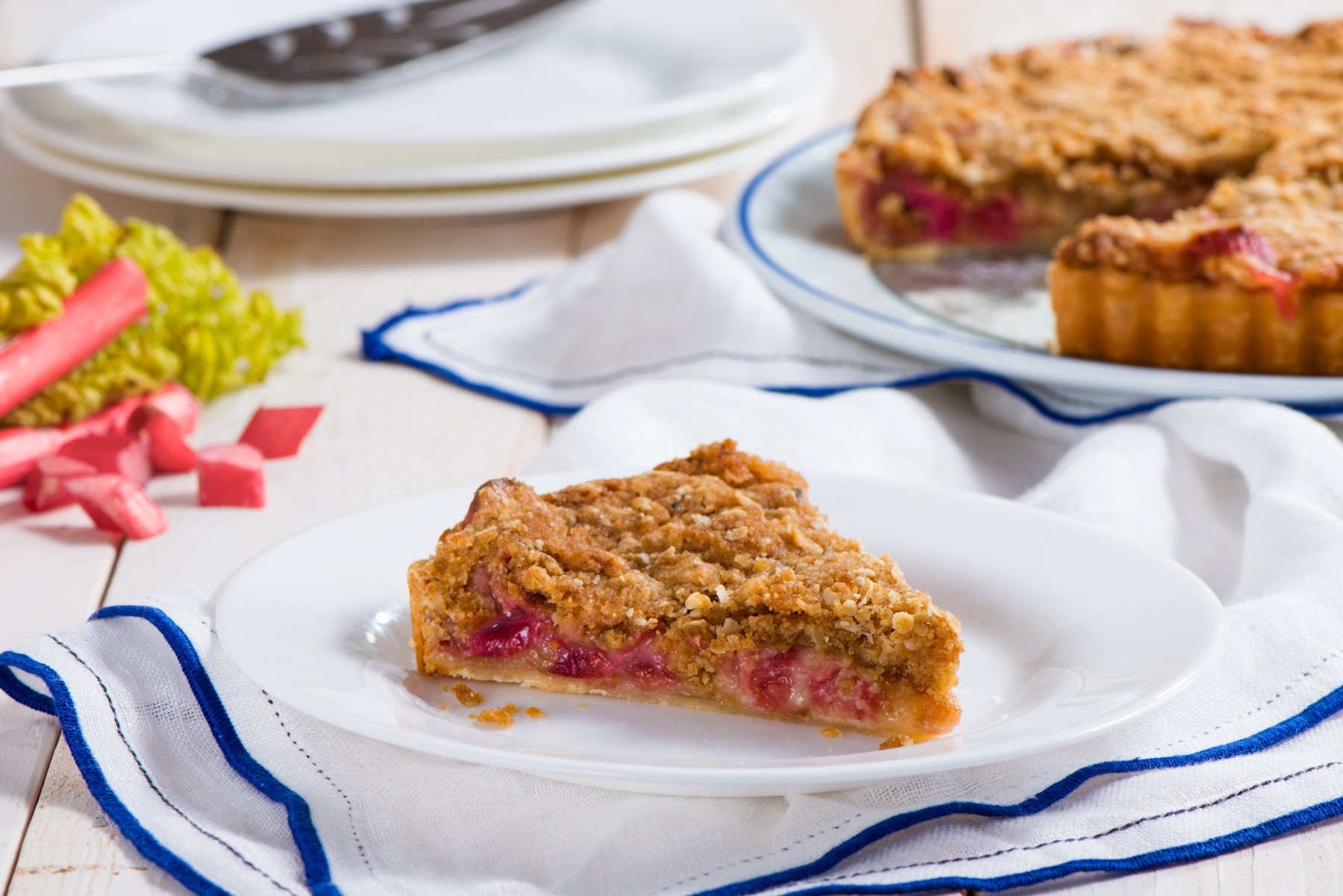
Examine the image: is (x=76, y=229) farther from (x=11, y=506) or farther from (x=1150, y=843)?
(x=1150, y=843)

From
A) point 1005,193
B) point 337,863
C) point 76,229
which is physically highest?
point 76,229

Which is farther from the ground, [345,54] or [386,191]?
[345,54]

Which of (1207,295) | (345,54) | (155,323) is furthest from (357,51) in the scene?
(1207,295)

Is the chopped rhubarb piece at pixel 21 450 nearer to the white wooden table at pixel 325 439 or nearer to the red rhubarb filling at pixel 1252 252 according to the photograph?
the white wooden table at pixel 325 439

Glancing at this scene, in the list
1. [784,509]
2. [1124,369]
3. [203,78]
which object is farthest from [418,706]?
[203,78]

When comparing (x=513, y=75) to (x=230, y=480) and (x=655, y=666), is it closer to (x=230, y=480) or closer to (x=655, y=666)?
(x=230, y=480)

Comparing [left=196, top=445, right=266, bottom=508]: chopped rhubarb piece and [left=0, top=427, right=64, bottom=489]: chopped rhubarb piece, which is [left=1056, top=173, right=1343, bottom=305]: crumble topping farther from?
[left=0, top=427, right=64, bottom=489]: chopped rhubarb piece
